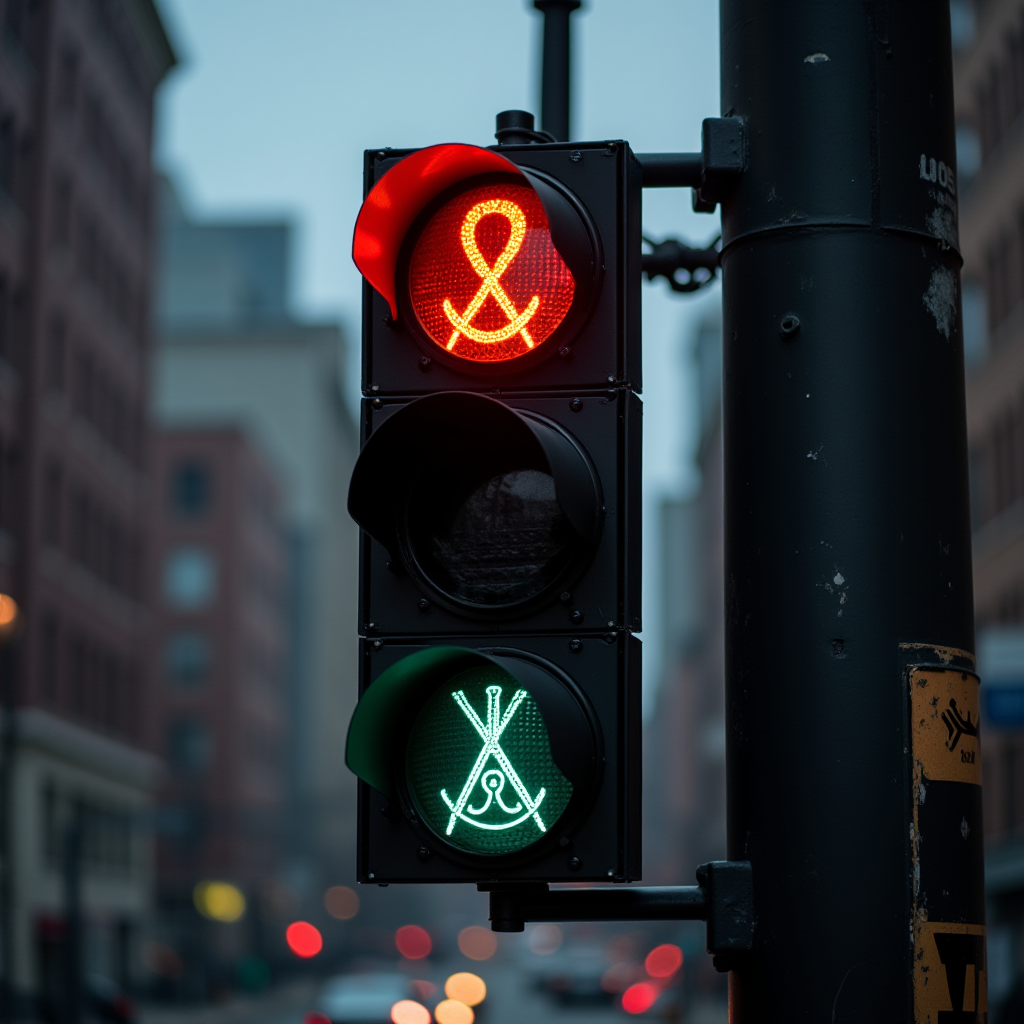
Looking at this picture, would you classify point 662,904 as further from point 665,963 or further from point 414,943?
point 414,943

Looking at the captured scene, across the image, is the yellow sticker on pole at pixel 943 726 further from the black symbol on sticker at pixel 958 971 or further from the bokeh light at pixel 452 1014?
the bokeh light at pixel 452 1014

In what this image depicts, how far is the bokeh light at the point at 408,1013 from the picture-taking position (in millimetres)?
23859

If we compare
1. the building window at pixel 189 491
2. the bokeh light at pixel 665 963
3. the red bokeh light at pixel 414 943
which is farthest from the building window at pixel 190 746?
the bokeh light at pixel 665 963

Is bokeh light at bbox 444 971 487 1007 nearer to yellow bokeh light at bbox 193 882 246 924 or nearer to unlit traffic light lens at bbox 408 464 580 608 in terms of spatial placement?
yellow bokeh light at bbox 193 882 246 924

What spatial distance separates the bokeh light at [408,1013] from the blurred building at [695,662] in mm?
32995

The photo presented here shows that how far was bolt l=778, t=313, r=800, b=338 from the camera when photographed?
3295 mm

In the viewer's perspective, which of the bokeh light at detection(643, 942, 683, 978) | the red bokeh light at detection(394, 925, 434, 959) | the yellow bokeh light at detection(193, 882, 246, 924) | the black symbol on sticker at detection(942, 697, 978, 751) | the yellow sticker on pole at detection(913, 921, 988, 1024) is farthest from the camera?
the red bokeh light at detection(394, 925, 434, 959)

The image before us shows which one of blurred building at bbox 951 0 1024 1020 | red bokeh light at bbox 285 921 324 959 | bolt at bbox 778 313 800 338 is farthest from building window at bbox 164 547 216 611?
bolt at bbox 778 313 800 338

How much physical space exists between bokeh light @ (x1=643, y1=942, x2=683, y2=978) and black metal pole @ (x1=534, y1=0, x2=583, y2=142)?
46367 mm

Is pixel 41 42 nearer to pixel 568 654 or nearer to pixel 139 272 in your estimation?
pixel 139 272

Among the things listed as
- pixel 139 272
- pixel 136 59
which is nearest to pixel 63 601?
pixel 139 272

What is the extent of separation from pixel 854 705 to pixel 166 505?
86576 millimetres

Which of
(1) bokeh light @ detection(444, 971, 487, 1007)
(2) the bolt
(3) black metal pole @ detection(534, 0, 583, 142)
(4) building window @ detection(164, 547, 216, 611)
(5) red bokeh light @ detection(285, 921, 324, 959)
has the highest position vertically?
(4) building window @ detection(164, 547, 216, 611)

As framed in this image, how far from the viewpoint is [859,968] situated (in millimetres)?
3027
